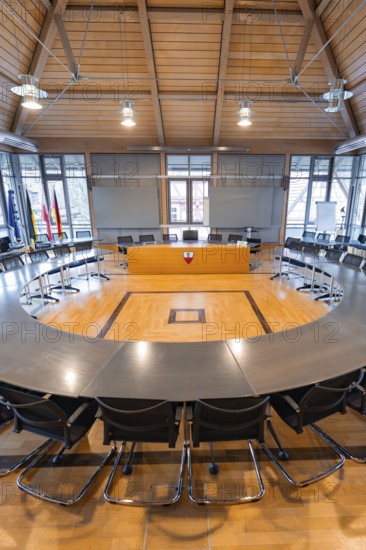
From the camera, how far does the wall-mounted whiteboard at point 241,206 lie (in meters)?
9.93

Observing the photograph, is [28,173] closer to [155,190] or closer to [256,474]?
[155,190]

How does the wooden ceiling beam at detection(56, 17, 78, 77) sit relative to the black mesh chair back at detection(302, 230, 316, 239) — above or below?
above

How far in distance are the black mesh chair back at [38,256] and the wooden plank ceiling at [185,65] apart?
145 inches

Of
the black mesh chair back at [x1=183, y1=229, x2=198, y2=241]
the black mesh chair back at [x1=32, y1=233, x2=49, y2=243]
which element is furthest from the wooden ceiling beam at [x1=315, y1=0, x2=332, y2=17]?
the black mesh chair back at [x1=32, y1=233, x2=49, y2=243]

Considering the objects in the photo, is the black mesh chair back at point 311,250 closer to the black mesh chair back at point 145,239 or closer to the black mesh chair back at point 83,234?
the black mesh chair back at point 145,239

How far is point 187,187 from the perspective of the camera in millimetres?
10195

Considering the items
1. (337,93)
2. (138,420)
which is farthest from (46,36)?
(138,420)

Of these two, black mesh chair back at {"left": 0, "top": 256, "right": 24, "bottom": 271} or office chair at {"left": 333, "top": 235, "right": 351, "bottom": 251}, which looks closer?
black mesh chair back at {"left": 0, "top": 256, "right": 24, "bottom": 271}

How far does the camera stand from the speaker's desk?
727 cm

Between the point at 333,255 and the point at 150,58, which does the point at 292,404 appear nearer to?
the point at 333,255

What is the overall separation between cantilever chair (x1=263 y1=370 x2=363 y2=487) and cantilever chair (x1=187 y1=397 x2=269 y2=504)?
28 cm

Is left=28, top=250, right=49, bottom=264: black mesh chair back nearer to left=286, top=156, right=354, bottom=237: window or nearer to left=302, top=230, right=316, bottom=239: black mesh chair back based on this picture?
left=302, top=230, right=316, bottom=239: black mesh chair back

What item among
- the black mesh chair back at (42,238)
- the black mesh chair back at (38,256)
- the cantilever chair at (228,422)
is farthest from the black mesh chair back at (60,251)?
the cantilever chair at (228,422)

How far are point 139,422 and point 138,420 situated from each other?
0.02 metres
